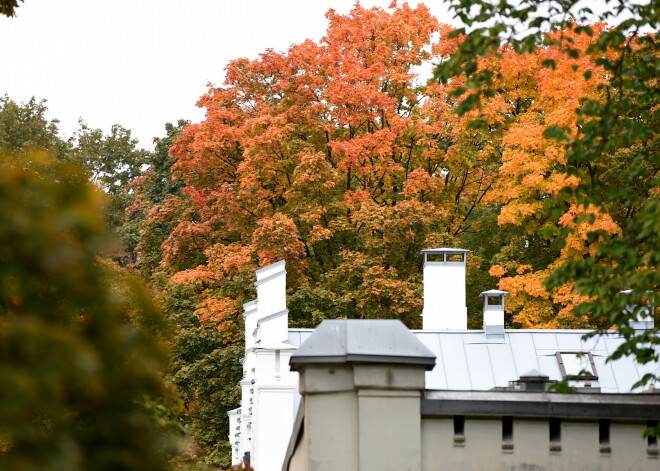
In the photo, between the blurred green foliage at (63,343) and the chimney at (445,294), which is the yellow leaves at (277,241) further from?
the blurred green foliage at (63,343)

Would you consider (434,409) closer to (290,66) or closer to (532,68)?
(532,68)

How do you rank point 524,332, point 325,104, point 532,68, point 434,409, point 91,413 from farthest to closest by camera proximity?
point 325,104
point 532,68
point 524,332
point 434,409
point 91,413

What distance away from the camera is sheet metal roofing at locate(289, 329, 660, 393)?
2116 centimetres

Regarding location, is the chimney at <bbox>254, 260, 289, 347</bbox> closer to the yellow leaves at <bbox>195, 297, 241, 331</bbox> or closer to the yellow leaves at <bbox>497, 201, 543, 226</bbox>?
the yellow leaves at <bbox>195, 297, 241, 331</bbox>

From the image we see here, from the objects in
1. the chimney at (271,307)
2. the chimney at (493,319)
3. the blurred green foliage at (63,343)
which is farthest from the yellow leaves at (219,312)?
the blurred green foliage at (63,343)

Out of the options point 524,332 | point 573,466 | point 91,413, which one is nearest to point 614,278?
point 573,466

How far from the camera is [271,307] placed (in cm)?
2194

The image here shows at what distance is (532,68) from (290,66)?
754 cm

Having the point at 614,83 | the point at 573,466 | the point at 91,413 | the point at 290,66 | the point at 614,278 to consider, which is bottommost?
the point at 573,466

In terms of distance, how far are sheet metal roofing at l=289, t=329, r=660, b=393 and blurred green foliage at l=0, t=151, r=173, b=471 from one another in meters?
16.7

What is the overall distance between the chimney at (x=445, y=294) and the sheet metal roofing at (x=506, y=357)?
98 cm

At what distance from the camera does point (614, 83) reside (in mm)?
9391

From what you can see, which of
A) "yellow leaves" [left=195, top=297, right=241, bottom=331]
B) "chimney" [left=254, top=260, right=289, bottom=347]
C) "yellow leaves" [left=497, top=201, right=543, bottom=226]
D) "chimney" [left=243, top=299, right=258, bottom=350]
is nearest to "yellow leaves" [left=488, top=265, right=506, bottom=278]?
"yellow leaves" [left=497, top=201, right=543, bottom=226]

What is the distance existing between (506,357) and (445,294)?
2.29m
